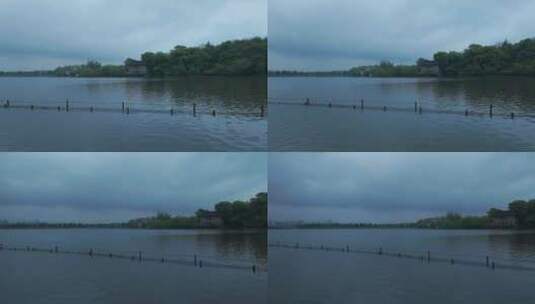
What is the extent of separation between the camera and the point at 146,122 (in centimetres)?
458

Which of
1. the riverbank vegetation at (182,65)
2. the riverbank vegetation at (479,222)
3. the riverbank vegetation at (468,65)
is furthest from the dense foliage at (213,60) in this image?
the riverbank vegetation at (479,222)

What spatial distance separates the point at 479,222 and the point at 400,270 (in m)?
0.79

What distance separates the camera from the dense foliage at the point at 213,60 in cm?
452

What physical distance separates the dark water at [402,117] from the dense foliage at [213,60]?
25 cm

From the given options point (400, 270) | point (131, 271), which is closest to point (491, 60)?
point (400, 270)

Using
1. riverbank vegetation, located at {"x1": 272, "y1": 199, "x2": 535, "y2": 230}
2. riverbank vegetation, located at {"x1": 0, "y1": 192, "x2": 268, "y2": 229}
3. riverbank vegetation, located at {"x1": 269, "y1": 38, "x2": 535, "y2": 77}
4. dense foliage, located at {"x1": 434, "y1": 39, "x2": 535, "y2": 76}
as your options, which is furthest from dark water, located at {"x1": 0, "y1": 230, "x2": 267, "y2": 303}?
dense foliage, located at {"x1": 434, "y1": 39, "x2": 535, "y2": 76}

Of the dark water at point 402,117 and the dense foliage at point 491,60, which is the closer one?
the dark water at point 402,117

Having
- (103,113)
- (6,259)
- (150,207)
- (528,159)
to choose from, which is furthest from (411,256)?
(6,259)

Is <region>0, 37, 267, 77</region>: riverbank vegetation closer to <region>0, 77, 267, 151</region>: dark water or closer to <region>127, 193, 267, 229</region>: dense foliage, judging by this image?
<region>0, 77, 267, 151</region>: dark water

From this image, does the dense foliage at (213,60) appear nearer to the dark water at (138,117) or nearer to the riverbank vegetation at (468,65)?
the dark water at (138,117)

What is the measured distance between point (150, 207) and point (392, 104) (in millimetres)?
2269

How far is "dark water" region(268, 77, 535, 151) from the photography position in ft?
14.8

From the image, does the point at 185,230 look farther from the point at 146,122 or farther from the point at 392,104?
the point at 392,104

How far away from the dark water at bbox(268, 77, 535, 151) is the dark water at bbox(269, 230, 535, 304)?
0.78 meters
